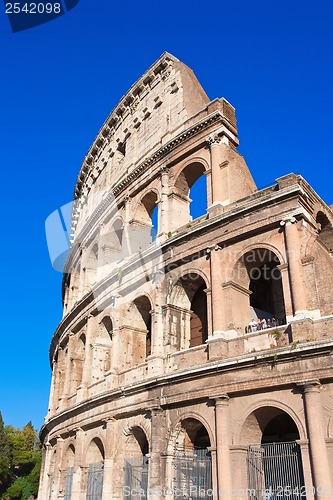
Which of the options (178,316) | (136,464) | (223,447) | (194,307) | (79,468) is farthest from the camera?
(79,468)

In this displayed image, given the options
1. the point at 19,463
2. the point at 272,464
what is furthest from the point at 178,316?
the point at 19,463

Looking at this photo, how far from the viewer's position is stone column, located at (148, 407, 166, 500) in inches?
460

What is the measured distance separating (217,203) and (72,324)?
9.15 metres

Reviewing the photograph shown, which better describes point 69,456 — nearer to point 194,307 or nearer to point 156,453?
point 156,453

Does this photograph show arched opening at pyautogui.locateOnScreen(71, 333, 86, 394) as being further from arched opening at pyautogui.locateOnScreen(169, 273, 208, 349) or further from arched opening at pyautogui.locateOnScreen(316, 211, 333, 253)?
arched opening at pyautogui.locateOnScreen(316, 211, 333, 253)

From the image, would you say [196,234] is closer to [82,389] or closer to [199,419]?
[199,419]

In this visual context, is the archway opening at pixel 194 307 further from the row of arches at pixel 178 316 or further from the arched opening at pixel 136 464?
the arched opening at pixel 136 464

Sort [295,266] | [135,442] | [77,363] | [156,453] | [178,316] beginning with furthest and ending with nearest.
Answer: [77,363]
[178,316]
[135,442]
[156,453]
[295,266]

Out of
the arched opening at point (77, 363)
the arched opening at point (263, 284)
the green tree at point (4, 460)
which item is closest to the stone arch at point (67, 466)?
the arched opening at point (77, 363)

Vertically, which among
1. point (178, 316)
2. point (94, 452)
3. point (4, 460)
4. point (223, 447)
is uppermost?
point (178, 316)

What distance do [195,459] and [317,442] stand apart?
10.8 ft

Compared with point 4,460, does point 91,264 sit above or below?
above

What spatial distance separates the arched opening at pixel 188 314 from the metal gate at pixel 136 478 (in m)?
3.31

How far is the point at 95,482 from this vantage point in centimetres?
1448
